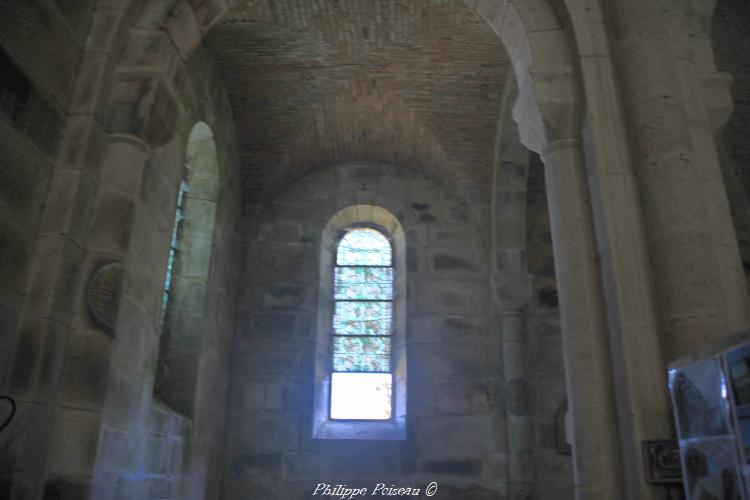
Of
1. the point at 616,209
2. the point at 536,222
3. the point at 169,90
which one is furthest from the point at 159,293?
the point at 536,222

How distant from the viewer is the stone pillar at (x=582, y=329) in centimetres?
255

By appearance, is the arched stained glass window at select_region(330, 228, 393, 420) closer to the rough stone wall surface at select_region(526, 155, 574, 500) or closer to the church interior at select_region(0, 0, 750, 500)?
the church interior at select_region(0, 0, 750, 500)

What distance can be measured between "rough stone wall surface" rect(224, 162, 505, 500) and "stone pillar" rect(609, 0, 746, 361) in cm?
419

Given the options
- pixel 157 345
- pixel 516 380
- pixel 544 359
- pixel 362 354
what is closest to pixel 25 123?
pixel 157 345

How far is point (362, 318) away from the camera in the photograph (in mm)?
7289

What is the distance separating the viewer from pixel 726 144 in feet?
20.9

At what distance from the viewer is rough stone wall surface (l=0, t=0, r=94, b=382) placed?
8.59ft

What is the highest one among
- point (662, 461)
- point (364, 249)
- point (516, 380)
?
point (364, 249)

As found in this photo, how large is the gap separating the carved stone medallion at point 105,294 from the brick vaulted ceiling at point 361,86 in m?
3.31

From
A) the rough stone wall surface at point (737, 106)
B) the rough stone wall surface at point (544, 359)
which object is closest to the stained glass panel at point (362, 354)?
the rough stone wall surface at point (544, 359)

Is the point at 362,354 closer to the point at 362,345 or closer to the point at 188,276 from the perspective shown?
the point at 362,345

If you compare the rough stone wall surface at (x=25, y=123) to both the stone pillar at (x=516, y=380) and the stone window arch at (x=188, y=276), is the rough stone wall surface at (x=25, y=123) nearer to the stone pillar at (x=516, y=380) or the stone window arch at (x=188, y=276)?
the stone window arch at (x=188, y=276)

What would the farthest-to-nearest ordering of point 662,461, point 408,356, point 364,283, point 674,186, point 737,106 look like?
1. point 364,283
2. point 408,356
3. point 737,106
4. point 674,186
5. point 662,461

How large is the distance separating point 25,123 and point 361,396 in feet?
16.2
